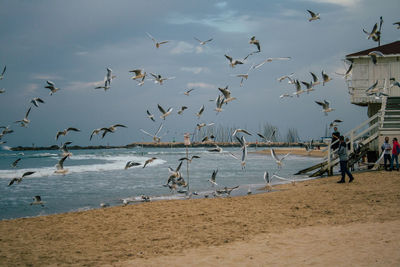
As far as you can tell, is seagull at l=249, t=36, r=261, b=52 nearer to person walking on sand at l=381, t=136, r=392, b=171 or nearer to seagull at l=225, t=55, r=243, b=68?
seagull at l=225, t=55, r=243, b=68

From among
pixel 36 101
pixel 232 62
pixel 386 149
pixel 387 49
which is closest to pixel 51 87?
pixel 36 101

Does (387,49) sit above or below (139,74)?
above

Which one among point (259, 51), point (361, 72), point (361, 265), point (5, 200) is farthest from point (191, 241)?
point (361, 72)

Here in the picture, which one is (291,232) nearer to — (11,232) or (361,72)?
(11,232)

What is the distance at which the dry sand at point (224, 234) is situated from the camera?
251 inches

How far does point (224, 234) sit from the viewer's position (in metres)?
8.20

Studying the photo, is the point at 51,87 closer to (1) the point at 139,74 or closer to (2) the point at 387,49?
(1) the point at 139,74

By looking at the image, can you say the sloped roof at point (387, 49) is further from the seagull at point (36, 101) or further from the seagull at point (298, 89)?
the seagull at point (36, 101)

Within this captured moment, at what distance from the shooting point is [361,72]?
2519cm

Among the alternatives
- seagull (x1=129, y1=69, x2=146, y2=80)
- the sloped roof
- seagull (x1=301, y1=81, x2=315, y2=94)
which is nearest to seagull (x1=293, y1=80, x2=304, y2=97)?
seagull (x1=301, y1=81, x2=315, y2=94)

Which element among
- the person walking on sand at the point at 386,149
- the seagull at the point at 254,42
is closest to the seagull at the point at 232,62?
the seagull at the point at 254,42

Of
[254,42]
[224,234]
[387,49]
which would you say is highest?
[387,49]

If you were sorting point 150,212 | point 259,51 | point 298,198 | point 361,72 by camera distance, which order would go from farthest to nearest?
point 361,72 < point 259,51 < point 298,198 < point 150,212

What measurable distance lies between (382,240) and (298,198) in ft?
19.5
